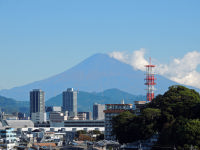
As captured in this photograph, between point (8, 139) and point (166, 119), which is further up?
point (166, 119)

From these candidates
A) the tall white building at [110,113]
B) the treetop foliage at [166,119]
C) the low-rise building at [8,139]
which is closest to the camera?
the treetop foliage at [166,119]

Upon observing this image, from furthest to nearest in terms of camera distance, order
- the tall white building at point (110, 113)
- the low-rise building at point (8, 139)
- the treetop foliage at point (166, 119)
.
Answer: the tall white building at point (110, 113), the low-rise building at point (8, 139), the treetop foliage at point (166, 119)

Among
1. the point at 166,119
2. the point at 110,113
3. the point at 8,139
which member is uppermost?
the point at 110,113

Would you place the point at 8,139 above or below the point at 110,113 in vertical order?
below

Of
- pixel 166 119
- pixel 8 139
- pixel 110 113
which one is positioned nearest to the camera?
pixel 166 119

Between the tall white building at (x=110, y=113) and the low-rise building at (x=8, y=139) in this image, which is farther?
the tall white building at (x=110, y=113)

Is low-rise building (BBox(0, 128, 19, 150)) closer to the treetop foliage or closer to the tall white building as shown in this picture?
the treetop foliage

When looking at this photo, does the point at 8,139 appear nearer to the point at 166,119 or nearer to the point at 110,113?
the point at 110,113

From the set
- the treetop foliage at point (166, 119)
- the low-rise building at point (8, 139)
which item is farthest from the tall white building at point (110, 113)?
the treetop foliage at point (166, 119)

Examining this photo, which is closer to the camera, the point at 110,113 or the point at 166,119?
the point at 166,119

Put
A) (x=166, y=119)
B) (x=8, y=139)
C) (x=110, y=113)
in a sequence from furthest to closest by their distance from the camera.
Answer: (x=110, y=113) < (x=8, y=139) < (x=166, y=119)

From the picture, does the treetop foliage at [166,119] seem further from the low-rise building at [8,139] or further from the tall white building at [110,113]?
the tall white building at [110,113]

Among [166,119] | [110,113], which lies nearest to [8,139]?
[110,113]

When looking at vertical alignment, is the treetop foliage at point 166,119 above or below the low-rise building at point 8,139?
above
